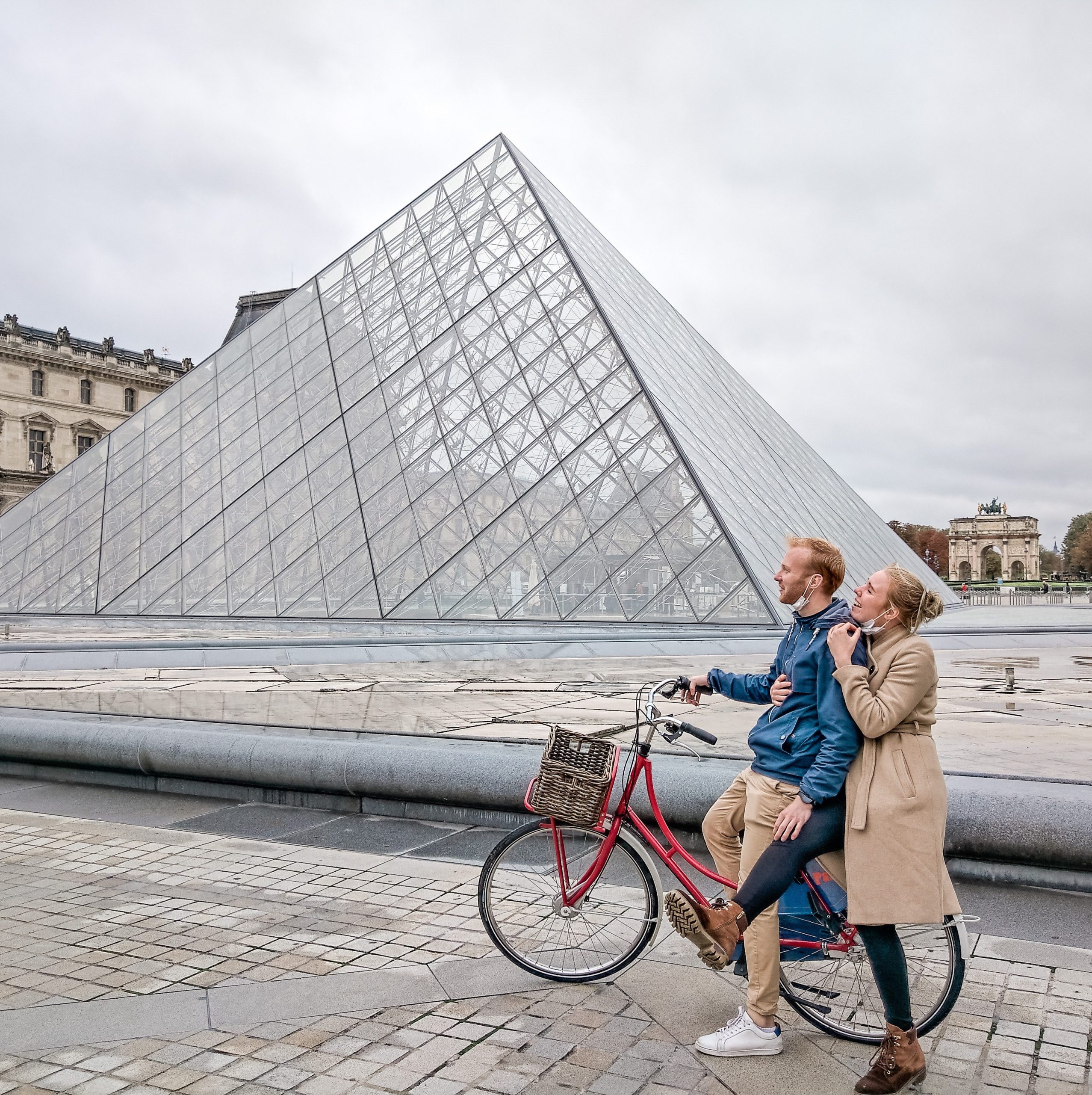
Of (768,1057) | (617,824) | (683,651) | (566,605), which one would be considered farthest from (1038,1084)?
(566,605)

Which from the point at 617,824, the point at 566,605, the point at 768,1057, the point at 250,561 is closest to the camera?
the point at 768,1057

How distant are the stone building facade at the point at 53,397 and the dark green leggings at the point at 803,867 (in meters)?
56.5

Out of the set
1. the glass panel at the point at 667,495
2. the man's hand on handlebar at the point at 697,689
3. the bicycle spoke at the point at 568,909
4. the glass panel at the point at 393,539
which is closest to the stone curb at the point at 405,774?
the bicycle spoke at the point at 568,909

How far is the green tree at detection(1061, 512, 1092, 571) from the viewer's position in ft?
345

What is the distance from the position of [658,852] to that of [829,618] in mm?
965

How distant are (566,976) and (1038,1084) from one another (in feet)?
4.41

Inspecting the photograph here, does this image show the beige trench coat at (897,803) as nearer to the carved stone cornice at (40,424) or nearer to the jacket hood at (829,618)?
the jacket hood at (829,618)

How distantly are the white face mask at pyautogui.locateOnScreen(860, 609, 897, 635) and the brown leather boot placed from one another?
3.25 feet

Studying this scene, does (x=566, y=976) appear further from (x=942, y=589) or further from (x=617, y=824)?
(x=942, y=589)

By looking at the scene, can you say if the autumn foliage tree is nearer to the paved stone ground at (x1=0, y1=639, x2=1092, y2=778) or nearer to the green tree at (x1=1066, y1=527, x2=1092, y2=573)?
the green tree at (x1=1066, y1=527, x2=1092, y2=573)

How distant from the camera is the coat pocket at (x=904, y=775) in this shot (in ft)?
8.53

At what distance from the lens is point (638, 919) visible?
3.24 meters

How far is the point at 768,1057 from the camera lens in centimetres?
279

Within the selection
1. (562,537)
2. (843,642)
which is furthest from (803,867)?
(562,537)
